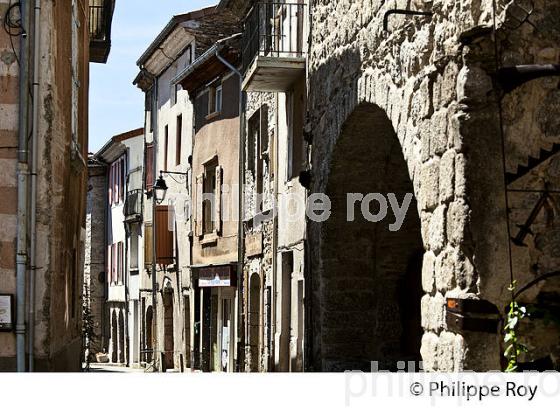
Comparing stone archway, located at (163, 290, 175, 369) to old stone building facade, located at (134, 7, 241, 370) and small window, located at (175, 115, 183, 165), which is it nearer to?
old stone building facade, located at (134, 7, 241, 370)

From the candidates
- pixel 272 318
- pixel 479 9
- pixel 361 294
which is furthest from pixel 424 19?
pixel 272 318

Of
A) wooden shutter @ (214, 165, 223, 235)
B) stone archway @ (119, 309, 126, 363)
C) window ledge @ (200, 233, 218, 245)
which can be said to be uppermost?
wooden shutter @ (214, 165, 223, 235)

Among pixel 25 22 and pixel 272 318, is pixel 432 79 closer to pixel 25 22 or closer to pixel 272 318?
pixel 25 22

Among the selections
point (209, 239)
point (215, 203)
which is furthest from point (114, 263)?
point (215, 203)

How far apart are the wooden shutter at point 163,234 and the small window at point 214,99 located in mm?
4636

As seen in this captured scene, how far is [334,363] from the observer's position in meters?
11.1

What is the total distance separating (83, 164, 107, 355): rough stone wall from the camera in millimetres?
36938

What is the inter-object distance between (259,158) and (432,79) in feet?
37.4

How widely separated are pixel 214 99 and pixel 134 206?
8898 mm

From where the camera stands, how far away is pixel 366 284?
1113cm

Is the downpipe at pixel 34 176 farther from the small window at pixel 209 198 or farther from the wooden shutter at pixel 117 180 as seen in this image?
the wooden shutter at pixel 117 180

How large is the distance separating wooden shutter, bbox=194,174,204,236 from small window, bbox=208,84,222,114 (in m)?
1.48

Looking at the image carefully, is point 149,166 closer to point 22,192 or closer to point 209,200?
point 209,200

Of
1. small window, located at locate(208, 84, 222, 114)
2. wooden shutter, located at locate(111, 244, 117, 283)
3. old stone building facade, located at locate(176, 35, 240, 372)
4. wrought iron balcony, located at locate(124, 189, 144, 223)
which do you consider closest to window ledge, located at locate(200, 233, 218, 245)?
old stone building facade, located at locate(176, 35, 240, 372)
